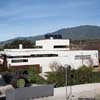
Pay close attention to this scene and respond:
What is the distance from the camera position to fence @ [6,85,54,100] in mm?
26733

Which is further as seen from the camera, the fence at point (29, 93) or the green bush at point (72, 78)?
the green bush at point (72, 78)

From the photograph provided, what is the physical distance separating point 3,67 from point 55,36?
38705mm

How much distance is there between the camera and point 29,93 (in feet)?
94.6

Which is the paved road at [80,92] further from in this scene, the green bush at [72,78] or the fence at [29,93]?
the green bush at [72,78]

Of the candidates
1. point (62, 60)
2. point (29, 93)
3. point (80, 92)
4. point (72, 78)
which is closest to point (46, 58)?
point (62, 60)

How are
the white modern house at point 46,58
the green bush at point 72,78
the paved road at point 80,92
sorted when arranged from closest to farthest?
the paved road at point 80,92
the green bush at point 72,78
the white modern house at point 46,58

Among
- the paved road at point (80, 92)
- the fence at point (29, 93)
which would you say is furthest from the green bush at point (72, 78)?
the fence at point (29, 93)

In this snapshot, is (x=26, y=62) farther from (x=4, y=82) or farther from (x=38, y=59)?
(x=4, y=82)

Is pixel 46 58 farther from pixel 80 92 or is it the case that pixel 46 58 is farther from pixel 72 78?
pixel 80 92

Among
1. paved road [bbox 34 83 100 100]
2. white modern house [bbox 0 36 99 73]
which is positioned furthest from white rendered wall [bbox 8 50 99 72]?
paved road [bbox 34 83 100 100]

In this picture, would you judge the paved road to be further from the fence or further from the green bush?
the green bush

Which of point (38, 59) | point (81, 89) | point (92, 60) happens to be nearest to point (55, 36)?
point (92, 60)

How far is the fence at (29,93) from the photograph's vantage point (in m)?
26.7

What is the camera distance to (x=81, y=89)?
33.9m
